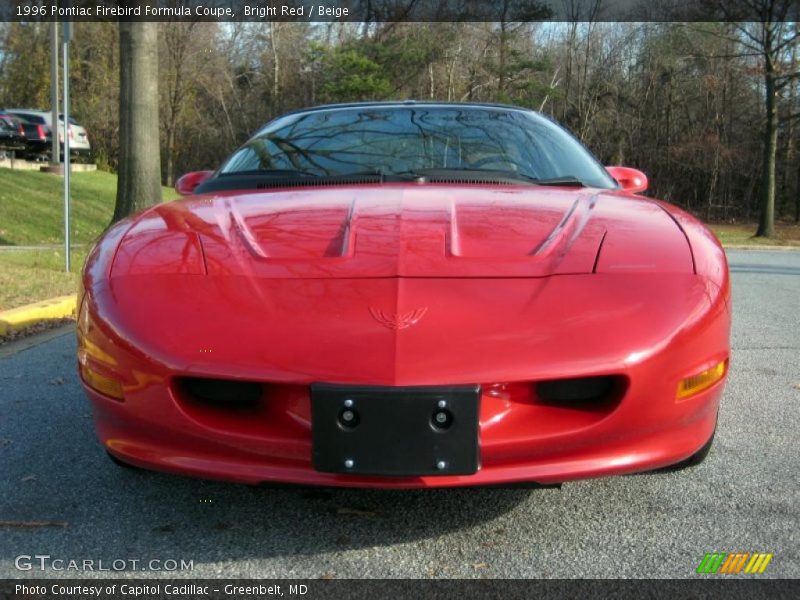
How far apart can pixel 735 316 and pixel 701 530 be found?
4195 millimetres

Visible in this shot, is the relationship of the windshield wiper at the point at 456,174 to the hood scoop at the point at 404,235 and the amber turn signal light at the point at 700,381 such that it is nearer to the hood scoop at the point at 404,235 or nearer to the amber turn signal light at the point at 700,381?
the hood scoop at the point at 404,235

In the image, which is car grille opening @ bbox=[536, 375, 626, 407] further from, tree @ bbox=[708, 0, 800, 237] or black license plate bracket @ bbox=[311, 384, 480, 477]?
tree @ bbox=[708, 0, 800, 237]

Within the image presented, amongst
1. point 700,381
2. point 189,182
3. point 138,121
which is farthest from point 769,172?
point 700,381

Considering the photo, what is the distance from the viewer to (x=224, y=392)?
177 centimetres

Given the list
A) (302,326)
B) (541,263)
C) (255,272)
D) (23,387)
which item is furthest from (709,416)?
(23,387)

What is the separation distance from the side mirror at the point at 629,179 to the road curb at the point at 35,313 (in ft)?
12.3

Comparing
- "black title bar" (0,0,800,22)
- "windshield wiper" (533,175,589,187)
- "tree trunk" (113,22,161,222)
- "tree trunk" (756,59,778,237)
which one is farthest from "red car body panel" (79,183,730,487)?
"tree trunk" (756,59,778,237)

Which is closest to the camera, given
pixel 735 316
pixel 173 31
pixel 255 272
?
pixel 255 272

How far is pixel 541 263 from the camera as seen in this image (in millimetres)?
1902

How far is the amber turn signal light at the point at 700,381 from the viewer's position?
1.80 metres

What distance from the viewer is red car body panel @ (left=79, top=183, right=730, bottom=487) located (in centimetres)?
167

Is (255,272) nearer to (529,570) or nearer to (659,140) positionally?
(529,570)

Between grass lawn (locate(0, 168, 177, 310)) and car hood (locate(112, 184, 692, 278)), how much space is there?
3529 mm

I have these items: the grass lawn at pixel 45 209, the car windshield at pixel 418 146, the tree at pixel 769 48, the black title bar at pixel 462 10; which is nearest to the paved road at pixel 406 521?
the car windshield at pixel 418 146
